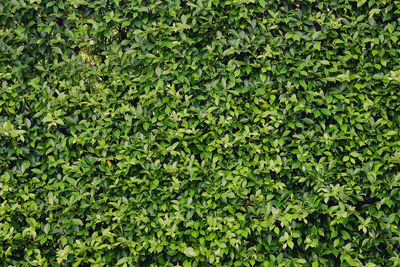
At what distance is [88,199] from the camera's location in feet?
10.4

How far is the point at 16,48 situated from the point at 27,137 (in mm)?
901

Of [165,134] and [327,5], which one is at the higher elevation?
[327,5]

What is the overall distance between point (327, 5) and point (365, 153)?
1.48 metres

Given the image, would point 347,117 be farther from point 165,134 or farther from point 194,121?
point 165,134

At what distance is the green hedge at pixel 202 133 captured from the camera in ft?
9.93

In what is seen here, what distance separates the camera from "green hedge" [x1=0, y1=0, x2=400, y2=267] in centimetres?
303

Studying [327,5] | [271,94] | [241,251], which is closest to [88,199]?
[241,251]

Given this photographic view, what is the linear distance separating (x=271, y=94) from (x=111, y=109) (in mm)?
1586

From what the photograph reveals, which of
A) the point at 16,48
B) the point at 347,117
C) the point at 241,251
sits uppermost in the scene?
the point at 16,48

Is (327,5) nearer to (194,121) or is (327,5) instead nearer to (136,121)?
(194,121)

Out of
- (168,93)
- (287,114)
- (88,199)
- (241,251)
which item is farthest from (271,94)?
(88,199)

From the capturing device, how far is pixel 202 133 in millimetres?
3188

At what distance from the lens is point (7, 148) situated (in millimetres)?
3176

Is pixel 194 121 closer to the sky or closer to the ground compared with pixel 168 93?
closer to the ground
